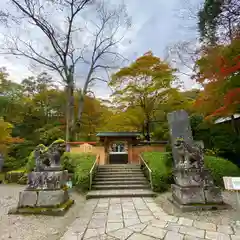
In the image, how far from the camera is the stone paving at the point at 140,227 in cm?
321

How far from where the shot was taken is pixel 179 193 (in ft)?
16.7

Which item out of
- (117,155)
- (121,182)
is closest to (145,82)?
(117,155)

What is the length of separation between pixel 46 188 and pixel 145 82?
10.2m

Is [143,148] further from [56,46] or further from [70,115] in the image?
[56,46]

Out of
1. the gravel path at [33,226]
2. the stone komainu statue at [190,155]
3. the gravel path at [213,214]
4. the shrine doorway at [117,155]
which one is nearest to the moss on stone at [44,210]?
the gravel path at [33,226]

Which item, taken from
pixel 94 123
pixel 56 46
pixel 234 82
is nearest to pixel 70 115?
pixel 94 123

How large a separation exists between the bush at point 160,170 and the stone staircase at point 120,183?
1.44ft

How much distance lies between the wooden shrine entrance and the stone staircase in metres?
3.43

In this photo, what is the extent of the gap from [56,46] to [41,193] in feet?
42.2

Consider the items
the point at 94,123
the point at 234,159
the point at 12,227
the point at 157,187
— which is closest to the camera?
the point at 12,227

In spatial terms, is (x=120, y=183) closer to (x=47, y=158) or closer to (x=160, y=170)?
(x=160, y=170)

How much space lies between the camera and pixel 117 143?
48.6 ft

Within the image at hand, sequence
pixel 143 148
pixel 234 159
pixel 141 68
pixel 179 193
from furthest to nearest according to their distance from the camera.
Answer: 1. pixel 143 148
2. pixel 141 68
3. pixel 234 159
4. pixel 179 193

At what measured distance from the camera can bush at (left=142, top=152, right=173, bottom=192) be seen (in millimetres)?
7246
